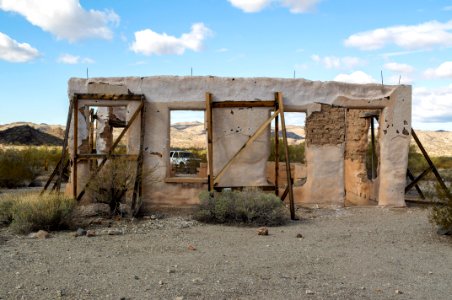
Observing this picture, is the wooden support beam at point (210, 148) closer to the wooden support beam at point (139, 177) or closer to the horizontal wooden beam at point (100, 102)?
the wooden support beam at point (139, 177)

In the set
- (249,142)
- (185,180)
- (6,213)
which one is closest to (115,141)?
(185,180)

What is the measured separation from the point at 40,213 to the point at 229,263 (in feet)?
12.6

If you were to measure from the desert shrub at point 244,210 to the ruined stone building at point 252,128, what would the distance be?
1.43 meters

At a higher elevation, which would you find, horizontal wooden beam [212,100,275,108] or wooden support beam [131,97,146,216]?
horizontal wooden beam [212,100,275,108]

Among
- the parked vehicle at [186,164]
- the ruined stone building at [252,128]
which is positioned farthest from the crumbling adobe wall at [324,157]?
the parked vehicle at [186,164]

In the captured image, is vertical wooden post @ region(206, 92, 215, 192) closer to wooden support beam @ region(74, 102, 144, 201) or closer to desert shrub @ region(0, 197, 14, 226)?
wooden support beam @ region(74, 102, 144, 201)

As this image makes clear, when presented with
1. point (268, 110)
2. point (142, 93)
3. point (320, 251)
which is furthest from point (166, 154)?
point (320, 251)

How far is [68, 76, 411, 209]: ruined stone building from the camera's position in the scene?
10906mm

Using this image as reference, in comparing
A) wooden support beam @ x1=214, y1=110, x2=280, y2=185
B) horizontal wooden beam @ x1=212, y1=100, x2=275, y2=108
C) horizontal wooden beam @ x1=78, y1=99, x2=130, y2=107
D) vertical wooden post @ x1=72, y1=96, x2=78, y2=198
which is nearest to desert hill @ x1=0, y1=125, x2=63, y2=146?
horizontal wooden beam @ x1=78, y1=99, x2=130, y2=107

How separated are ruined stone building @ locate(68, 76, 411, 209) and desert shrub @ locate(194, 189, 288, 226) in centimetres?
143

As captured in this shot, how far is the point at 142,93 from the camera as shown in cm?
1097

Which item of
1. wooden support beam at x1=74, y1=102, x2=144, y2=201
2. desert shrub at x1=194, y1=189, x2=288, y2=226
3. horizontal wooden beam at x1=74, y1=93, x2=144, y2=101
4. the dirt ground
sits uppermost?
horizontal wooden beam at x1=74, y1=93, x2=144, y2=101

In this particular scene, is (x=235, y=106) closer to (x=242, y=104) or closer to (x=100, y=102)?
(x=242, y=104)

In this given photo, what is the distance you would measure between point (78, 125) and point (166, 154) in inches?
82.7
